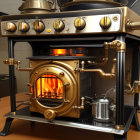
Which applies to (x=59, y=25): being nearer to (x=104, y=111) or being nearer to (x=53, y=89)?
(x=53, y=89)

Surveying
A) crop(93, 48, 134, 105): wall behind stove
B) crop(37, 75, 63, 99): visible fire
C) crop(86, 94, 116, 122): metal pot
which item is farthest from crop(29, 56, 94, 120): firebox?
crop(93, 48, 134, 105): wall behind stove

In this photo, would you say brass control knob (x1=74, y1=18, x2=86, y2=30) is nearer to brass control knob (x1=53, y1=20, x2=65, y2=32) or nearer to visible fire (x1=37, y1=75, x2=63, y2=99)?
brass control knob (x1=53, y1=20, x2=65, y2=32)

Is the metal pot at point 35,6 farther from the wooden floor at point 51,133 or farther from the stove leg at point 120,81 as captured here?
the wooden floor at point 51,133

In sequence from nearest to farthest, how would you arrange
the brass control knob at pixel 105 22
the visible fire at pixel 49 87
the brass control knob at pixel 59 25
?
the brass control knob at pixel 105 22 < the brass control knob at pixel 59 25 < the visible fire at pixel 49 87

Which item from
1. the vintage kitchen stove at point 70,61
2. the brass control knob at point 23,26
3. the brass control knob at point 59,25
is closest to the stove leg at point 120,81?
the vintage kitchen stove at point 70,61

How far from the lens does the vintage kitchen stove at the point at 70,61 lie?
106cm

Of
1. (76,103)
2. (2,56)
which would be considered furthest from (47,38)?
(2,56)

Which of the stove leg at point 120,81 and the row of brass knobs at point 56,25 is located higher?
the row of brass knobs at point 56,25

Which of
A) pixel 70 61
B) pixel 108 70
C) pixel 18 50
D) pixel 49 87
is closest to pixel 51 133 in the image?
pixel 49 87

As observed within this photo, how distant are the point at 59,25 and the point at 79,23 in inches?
5.2

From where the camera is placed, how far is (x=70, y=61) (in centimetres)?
120

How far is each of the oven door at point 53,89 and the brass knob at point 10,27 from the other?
0.31 metres

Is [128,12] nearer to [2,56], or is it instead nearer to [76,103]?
[76,103]

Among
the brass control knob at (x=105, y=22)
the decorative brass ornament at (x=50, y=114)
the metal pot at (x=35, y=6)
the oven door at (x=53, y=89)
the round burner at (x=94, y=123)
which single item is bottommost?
the round burner at (x=94, y=123)
